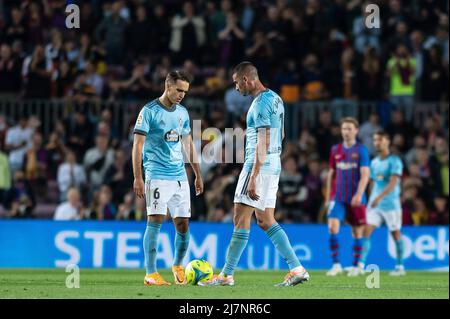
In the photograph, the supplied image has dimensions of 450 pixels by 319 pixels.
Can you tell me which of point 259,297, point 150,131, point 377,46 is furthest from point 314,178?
point 259,297

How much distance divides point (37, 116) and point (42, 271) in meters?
5.82

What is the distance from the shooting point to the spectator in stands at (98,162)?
822 inches

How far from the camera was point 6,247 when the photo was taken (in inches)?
722

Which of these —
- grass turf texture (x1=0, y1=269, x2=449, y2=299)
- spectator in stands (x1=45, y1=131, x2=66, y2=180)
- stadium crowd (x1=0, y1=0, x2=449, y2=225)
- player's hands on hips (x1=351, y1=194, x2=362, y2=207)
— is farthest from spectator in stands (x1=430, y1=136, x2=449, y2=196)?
spectator in stands (x1=45, y1=131, x2=66, y2=180)

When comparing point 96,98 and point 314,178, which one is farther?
point 96,98

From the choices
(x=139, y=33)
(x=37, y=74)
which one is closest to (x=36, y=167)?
(x=37, y=74)

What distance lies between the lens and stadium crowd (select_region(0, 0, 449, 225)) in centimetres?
2033

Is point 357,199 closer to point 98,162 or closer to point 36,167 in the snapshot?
point 98,162

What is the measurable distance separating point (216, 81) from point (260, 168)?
10.3 metres

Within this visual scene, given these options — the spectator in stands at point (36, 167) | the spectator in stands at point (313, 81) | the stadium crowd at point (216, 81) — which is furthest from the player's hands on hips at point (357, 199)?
the spectator in stands at point (36, 167)

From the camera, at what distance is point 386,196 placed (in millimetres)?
17297

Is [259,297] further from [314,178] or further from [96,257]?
[314,178]

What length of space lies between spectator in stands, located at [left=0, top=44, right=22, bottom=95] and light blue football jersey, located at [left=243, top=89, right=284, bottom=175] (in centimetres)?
1135

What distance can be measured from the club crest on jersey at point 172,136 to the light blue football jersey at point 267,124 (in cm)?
86
